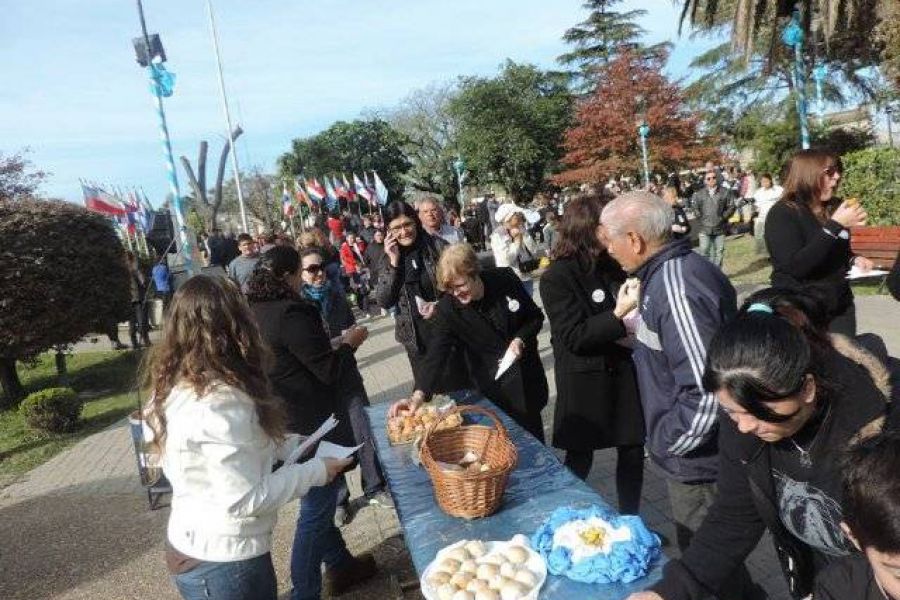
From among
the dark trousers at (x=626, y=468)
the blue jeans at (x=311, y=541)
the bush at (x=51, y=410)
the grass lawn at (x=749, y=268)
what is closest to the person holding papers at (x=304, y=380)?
the blue jeans at (x=311, y=541)

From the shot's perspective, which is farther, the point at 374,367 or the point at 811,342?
the point at 374,367

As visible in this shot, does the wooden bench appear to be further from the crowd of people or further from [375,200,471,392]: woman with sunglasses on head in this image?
[375,200,471,392]: woman with sunglasses on head

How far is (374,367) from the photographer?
368 inches

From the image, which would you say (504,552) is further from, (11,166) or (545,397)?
(11,166)

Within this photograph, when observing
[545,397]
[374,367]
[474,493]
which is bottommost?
[374,367]

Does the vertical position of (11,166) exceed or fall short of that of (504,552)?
it exceeds it

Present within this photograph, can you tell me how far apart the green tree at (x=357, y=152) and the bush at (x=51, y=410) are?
36436mm

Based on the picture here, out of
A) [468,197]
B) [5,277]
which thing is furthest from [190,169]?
[5,277]

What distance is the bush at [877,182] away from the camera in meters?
10.8

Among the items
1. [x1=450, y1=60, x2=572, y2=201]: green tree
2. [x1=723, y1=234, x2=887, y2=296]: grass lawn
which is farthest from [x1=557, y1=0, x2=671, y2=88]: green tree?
[x1=723, y1=234, x2=887, y2=296]: grass lawn

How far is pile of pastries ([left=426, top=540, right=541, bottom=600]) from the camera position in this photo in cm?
191

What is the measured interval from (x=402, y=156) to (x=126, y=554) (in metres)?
42.0

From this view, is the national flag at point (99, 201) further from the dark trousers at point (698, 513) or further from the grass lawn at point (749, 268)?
the dark trousers at point (698, 513)

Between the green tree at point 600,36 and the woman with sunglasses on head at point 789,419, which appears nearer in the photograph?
the woman with sunglasses on head at point 789,419
